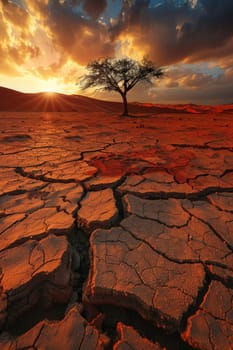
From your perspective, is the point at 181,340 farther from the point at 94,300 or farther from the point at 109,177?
the point at 109,177

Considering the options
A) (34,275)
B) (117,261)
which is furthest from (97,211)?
(34,275)

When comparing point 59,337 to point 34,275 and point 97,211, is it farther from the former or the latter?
point 97,211

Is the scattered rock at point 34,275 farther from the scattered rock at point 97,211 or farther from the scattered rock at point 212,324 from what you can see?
the scattered rock at point 212,324

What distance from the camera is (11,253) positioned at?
1259 mm

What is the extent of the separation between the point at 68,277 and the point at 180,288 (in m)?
0.63

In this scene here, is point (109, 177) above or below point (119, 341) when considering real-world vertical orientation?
above

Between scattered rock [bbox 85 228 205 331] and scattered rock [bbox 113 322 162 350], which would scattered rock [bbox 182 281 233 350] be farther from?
scattered rock [bbox 113 322 162 350]

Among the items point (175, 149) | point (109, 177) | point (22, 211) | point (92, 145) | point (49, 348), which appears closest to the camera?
point (49, 348)

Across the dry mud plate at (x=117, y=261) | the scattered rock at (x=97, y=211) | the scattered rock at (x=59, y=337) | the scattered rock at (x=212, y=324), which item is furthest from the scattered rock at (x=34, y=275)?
the scattered rock at (x=212, y=324)

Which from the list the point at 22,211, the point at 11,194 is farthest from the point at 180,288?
the point at 11,194

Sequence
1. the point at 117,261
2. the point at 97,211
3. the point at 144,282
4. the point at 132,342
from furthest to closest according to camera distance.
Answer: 1. the point at 97,211
2. the point at 117,261
3. the point at 144,282
4. the point at 132,342

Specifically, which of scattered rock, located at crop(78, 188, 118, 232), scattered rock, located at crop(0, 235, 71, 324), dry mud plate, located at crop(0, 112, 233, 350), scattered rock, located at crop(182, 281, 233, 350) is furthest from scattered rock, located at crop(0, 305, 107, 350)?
scattered rock, located at crop(78, 188, 118, 232)

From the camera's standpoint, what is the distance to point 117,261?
1199 millimetres

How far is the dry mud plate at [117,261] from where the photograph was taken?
89 centimetres
